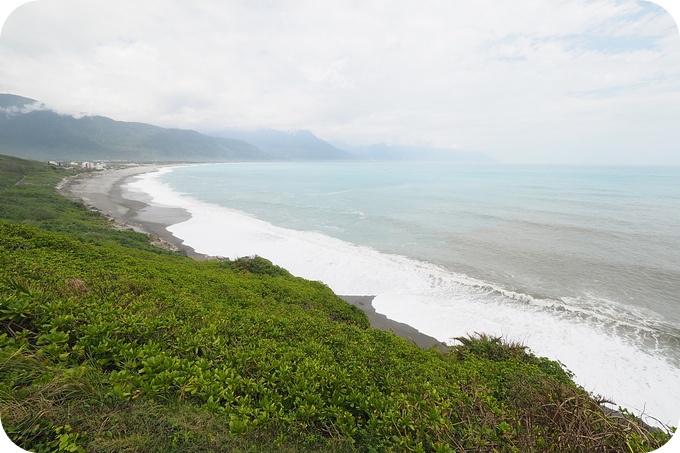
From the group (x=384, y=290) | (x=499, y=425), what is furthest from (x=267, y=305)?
(x=384, y=290)

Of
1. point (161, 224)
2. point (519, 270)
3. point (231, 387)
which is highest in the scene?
point (231, 387)

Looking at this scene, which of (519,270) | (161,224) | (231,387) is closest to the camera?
(231,387)

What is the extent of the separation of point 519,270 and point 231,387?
74.4 ft

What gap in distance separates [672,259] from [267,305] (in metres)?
31.7

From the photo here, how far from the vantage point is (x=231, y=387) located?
13.6 ft

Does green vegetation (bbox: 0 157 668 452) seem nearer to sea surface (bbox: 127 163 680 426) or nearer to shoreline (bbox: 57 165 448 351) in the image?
shoreline (bbox: 57 165 448 351)

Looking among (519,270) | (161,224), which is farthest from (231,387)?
(161,224)

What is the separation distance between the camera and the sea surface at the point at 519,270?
1234cm

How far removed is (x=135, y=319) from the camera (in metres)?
5.07

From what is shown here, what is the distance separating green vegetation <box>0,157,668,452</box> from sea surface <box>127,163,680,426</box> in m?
6.81

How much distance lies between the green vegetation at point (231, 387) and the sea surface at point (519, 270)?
6.81 meters

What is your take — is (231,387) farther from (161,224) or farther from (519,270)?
(161,224)

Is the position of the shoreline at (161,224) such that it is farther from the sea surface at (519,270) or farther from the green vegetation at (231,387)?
the green vegetation at (231,387)

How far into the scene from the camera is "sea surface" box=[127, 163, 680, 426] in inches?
486
